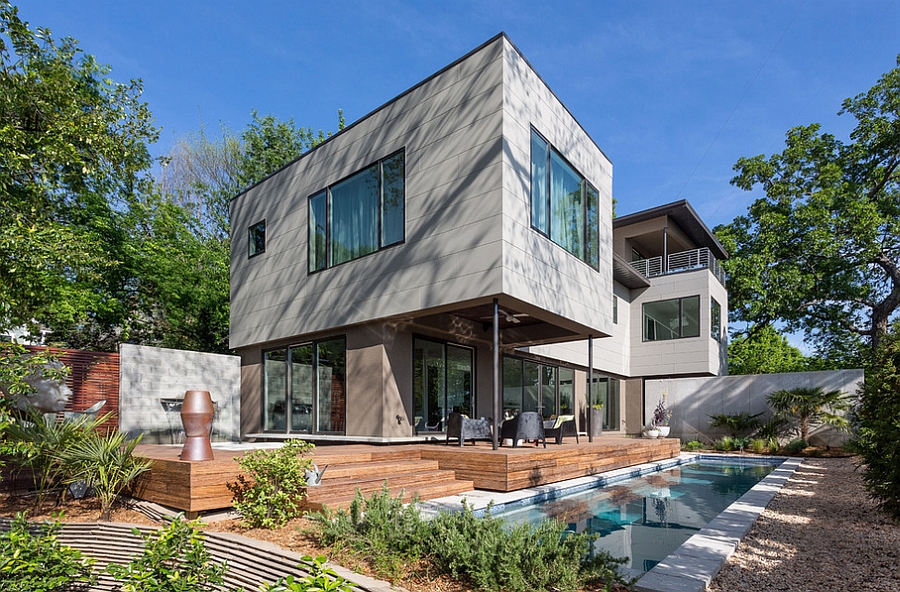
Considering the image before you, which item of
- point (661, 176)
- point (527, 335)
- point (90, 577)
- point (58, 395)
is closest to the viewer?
point (90, 577)

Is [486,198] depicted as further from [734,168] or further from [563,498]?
[734,168]

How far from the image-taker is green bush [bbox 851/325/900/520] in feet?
18.7

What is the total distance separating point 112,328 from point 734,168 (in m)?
25.9

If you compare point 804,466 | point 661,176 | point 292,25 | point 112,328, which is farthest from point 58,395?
point 661,176

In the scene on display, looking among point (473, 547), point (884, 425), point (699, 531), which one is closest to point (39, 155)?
point (473, 547)

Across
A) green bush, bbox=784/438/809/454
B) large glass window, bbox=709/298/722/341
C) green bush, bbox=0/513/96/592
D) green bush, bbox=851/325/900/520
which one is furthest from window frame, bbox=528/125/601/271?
large glass window, bbox=709/298/722/341

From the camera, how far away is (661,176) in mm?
24750

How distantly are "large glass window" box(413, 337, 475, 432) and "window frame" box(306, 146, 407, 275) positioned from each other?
7.03 feet

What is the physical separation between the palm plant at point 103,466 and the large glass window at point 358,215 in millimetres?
5413

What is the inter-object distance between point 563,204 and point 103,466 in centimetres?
808

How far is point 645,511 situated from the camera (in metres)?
7.46

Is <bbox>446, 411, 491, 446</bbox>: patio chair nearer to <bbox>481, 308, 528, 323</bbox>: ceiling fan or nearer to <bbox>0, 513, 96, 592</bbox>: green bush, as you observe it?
<bbox>481, 308, 528, 323</bbox>: ceiling fan

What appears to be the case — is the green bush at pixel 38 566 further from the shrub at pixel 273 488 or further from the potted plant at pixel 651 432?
the potted plant at pixel 651 432

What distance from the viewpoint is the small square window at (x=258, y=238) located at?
44.0 feet
